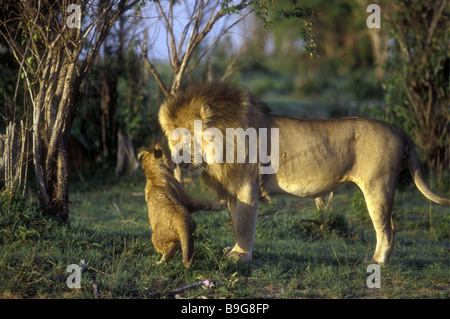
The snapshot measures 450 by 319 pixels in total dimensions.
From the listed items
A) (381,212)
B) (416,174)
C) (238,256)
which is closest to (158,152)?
(238,256)

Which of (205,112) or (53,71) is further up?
(53,71)

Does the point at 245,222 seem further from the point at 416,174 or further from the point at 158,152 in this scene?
the point at 416,174

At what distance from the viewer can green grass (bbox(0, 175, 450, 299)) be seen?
4160 millimetres

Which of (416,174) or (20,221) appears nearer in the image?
(20,221)

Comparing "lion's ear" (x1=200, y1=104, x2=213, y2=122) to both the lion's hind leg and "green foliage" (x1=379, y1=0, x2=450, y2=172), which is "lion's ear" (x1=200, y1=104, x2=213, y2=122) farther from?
"green foliage" (x1=379, y1=0, x2=450, y2=172)

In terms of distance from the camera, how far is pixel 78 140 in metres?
9.46

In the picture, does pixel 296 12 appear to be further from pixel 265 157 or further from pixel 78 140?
pixel 78 140

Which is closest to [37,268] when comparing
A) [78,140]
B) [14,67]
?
[14,67]

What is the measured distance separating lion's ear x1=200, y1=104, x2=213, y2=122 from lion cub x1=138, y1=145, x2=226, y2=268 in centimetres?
48

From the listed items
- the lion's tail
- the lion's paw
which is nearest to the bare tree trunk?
the lion's paw

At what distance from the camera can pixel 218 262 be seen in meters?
4.55

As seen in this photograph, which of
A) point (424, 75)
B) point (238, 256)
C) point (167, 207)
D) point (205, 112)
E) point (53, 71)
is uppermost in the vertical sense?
point (424, 75)

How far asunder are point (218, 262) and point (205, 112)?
50.1 inches

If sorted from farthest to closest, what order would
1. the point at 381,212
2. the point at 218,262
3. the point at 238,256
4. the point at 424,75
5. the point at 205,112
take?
the point at 424,75 → the point at 381,212 → the point at 238,256 → the point at 205,112 → the point at 218,262
